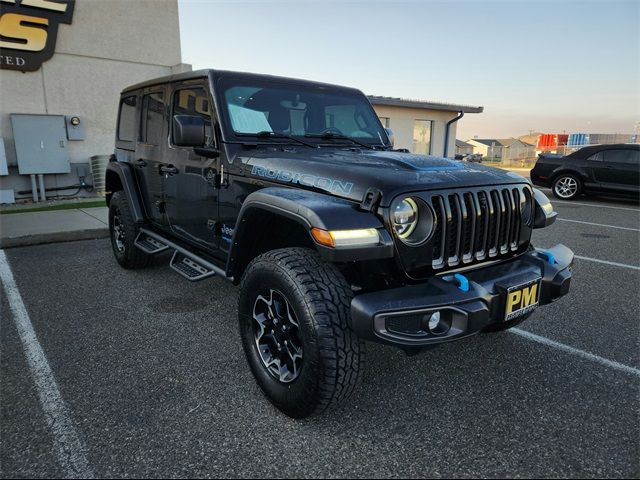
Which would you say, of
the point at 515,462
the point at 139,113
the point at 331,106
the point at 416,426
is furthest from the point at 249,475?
the point at 139,113

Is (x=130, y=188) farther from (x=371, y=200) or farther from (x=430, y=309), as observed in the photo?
(x=430, y=309)

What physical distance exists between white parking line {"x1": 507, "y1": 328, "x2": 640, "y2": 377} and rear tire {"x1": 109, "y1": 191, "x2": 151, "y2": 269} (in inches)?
145

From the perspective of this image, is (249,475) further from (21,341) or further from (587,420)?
(21,341)

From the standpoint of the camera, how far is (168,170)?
3.75 m

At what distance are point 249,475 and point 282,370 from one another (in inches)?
22.7

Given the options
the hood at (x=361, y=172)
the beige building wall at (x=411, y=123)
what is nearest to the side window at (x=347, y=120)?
the hood at (x=361, y=172)

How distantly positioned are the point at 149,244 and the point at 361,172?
9.42 feet


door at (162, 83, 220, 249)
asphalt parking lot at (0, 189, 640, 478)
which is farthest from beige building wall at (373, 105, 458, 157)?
asphalt parking lot at (0, 189, 640, 478)

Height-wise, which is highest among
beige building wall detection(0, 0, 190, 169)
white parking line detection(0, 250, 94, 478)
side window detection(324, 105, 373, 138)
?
beige building wall detection(0, 0, 190, 169)

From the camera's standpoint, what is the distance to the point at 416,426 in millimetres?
2252

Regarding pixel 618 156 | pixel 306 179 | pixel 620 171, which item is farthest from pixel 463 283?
pixel 618 156

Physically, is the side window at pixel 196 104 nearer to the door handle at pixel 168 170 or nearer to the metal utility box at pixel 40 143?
the door handle at pixel 168 170

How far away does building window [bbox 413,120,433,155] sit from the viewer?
17547 mm

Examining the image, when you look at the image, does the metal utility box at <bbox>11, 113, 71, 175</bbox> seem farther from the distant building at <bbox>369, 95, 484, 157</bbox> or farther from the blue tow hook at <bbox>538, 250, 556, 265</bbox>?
the distant building at <bbox>369, 95, 484, 157</bbox>
